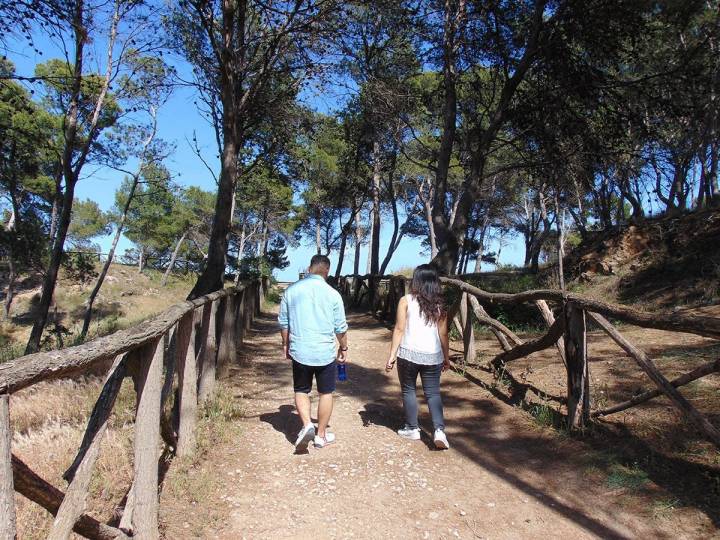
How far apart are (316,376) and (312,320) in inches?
18.5

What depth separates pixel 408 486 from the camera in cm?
380

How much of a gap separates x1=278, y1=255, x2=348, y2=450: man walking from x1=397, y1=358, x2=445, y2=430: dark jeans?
607 millimetres

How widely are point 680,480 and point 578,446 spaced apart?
86 cm

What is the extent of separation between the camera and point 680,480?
3.45 m

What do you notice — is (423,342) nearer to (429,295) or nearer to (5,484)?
(429,295)

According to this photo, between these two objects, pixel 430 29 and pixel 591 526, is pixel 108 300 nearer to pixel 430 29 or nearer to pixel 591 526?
pixel 430 29

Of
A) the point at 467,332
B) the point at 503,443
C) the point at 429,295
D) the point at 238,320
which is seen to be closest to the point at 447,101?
the point at 467,332

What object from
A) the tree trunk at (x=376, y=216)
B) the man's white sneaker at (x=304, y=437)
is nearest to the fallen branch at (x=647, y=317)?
the man's white sneaker at (x=304, y=437)

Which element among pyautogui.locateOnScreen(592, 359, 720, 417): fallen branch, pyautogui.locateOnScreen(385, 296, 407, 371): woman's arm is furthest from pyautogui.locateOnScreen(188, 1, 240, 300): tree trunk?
pyautogui.locateOnScreen(592, 359, 720, 417): fallen branch

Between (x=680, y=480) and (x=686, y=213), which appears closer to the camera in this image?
(x=680, y=480)

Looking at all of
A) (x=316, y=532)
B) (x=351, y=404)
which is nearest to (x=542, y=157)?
(x=351, y=404)

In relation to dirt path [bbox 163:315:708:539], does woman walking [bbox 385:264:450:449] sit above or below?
above

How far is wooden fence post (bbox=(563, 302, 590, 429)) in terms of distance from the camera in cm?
437

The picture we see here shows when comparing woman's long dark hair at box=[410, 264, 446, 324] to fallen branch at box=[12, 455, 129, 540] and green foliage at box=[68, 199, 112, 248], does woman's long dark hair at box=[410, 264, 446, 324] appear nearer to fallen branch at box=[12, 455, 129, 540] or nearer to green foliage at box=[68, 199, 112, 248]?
fallen branch at box=[12, 455, 129, 540]
